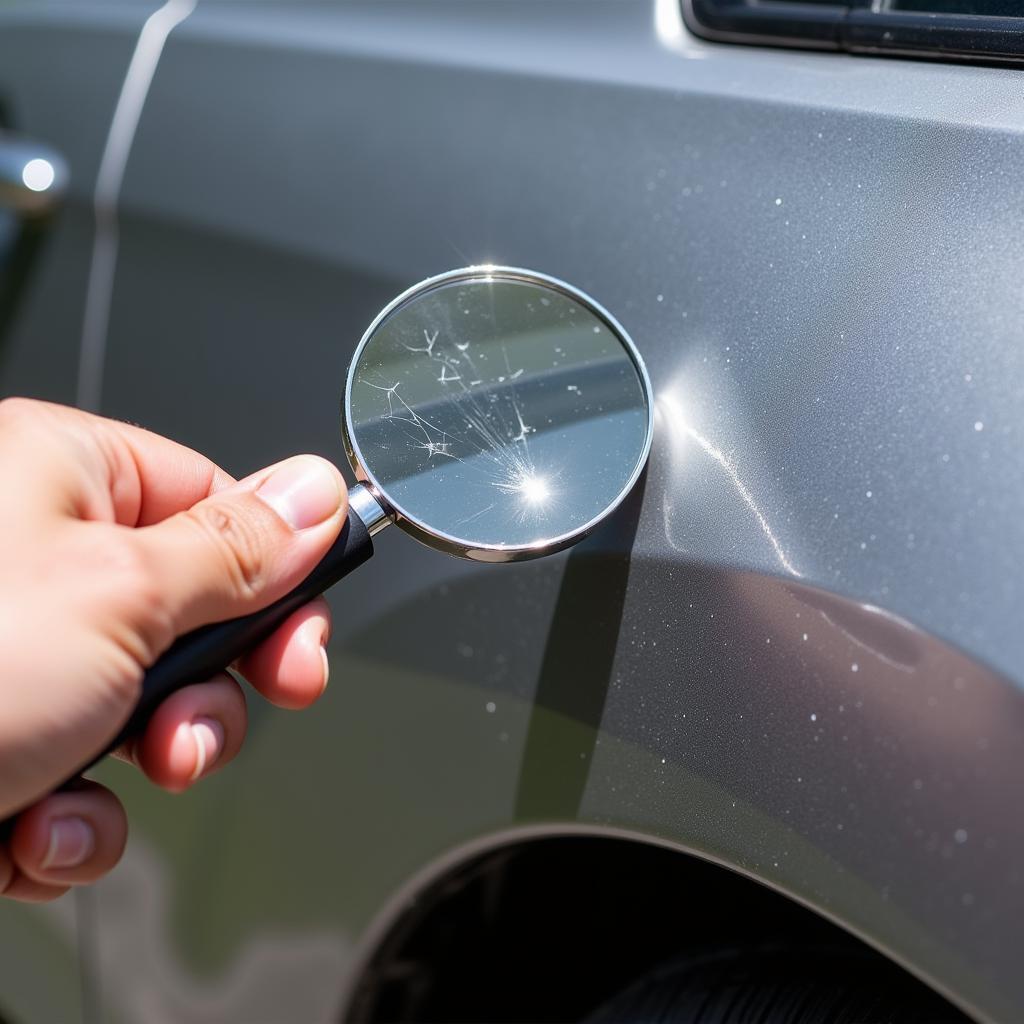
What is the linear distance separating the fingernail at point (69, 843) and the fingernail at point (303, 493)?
0.28 meters

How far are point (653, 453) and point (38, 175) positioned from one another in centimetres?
100

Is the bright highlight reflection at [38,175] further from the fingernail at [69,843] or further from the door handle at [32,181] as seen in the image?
the fingernail at [69,843]

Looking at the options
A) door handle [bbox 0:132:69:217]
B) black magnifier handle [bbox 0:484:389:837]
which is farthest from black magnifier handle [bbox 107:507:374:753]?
door handle [bbox 0:132:69:217]

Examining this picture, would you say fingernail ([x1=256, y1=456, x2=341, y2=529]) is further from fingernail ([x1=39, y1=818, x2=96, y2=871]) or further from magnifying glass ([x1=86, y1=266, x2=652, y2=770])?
fingernail ([x1=39, y1=818, x2=96, y2=871])

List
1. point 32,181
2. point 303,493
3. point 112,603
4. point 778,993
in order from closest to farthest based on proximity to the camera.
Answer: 1. point 112,603
2. point 303,493
3. point 778,993
4. point 32,181

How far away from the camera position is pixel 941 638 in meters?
0.74

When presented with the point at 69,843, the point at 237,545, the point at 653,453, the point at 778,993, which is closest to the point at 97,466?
the point at 237,545

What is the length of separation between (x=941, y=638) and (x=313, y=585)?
459 mm

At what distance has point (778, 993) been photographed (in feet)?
3.32

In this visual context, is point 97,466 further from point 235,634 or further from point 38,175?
point 38,175

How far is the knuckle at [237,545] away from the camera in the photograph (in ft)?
2.77

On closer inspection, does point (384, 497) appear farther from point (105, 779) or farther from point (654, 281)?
point (105, 779)

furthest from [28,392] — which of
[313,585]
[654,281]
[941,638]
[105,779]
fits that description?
[941,638]

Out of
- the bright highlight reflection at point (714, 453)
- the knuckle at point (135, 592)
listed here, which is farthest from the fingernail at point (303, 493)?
the bright highlight reflection at point (714, 453)
